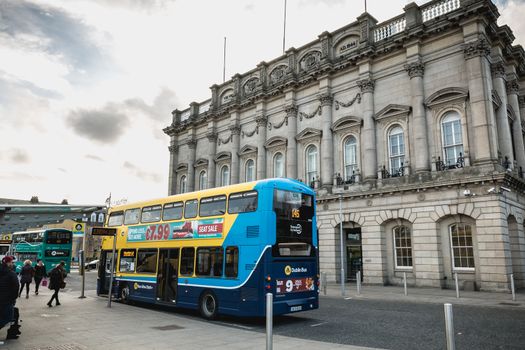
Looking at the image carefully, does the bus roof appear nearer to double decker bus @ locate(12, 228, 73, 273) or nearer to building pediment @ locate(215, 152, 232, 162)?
double decker bus @ locate(12, 228, 73, 273)

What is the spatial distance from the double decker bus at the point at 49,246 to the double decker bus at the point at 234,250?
20.5m

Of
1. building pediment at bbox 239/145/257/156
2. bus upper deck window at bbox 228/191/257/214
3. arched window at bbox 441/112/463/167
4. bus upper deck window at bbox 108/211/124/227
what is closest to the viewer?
bus upper deck window at bbox 228/191/257/214

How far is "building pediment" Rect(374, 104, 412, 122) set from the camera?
2530 centimetres

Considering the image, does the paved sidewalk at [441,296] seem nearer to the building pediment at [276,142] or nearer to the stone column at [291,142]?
the stone column at [291,142]

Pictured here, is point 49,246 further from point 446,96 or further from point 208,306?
point 446,96

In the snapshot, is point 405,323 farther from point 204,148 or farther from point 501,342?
point 204,148

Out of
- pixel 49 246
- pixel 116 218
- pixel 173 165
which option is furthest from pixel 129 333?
pixel 173 165

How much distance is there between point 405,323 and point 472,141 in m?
14.9

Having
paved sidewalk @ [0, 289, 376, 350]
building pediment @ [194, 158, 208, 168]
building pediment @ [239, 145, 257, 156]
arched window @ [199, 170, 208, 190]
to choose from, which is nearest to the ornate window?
paved sidewalk @ [0, 289, 376, 350]

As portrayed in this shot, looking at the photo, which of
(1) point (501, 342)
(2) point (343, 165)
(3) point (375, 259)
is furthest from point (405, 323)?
(2) point (343, 165)

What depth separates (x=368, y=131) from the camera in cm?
2667

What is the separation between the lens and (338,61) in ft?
96.8

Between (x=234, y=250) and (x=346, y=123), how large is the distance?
61.4 feet

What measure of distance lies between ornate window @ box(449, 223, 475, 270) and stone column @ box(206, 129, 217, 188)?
2332cm
